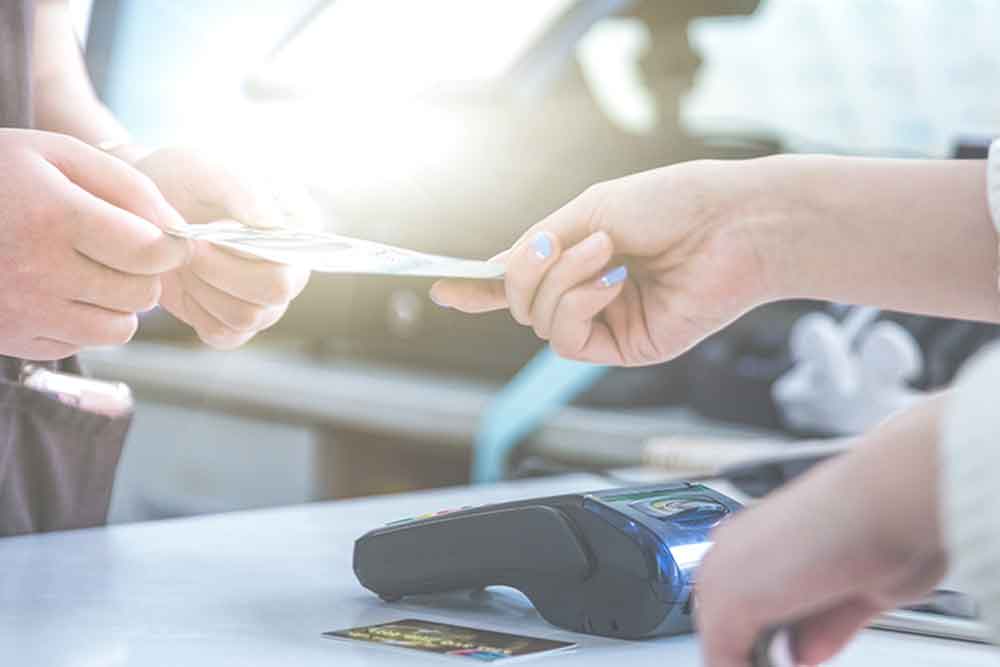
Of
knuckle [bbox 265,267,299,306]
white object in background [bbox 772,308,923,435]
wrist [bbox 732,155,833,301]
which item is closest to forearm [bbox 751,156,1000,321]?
wrist [bbox 732,155,833,301]

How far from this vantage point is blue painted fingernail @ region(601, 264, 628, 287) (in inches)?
37.5

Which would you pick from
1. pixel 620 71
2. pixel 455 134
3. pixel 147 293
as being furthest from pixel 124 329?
pixel 620 71

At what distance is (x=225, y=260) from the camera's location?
968 mm

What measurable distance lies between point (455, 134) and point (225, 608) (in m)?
1.86

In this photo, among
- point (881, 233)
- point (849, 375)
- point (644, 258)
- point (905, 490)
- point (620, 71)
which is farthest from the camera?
point (620, 71)

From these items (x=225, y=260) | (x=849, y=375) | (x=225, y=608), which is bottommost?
(x=225, y=608)

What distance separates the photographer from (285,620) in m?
0.81

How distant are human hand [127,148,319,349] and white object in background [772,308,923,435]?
2.99 ft

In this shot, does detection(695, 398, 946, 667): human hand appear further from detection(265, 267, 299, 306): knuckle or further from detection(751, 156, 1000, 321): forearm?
detection(265, 267, 299, 306): knuckle

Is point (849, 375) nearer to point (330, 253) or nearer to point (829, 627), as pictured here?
point (330, 253)

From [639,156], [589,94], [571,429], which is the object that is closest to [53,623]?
[571,429]

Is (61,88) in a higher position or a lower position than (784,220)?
higher

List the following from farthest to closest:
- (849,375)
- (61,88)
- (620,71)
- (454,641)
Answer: (620,71), (849,375), (61,88), (454,641)

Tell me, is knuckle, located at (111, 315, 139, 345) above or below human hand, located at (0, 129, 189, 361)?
below
